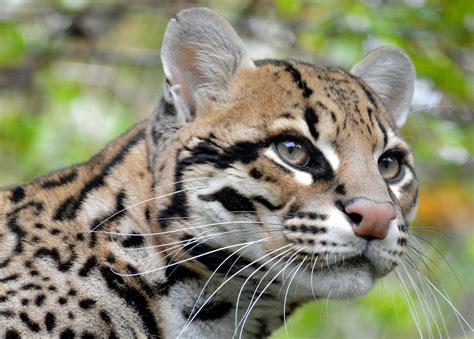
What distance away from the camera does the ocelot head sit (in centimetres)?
527

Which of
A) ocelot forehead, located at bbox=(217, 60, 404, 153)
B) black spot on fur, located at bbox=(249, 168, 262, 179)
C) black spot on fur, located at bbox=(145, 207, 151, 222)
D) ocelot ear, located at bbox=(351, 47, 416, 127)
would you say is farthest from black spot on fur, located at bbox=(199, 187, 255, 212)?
ocelot ear, located at bbox=(351, 47, 416, 127)

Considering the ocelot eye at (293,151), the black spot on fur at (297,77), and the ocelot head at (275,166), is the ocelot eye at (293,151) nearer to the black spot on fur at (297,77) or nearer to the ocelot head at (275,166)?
the ocelot head at (275,166)

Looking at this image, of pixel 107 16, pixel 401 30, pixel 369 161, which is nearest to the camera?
pixel 369 161

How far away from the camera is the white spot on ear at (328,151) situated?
553 cm

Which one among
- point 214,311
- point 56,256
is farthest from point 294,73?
point 56,256

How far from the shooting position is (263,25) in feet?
37.4

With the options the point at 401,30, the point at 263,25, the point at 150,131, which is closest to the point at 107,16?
the point at 263,25

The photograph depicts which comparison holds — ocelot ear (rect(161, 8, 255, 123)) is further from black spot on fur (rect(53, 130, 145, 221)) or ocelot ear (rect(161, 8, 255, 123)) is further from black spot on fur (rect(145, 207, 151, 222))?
black spot on fur (rect(145, 207, 151, 222))

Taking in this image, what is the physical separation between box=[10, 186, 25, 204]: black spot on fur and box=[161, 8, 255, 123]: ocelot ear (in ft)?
3.76

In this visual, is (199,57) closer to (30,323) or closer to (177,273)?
(177,273)

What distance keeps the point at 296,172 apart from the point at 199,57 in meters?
1.14

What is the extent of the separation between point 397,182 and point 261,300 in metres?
1.14

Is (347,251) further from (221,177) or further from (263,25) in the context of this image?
(263,25)

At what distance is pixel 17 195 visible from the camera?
6070 mm
